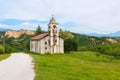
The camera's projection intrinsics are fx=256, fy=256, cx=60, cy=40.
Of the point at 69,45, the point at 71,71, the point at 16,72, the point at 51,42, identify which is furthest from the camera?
the point at 69,45

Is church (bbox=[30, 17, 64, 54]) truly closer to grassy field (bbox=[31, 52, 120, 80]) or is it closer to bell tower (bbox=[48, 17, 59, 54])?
bell tower (bbox=[48, 17, 59, 54])

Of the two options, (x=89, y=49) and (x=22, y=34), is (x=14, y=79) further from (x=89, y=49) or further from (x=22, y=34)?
(x=22, y=34)

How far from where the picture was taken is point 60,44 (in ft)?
264

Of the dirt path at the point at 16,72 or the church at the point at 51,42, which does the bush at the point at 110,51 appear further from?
the dirt path at the point at 16,72

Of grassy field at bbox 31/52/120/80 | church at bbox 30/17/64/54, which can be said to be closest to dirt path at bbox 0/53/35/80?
grassy field at bbox 31/52/120/80

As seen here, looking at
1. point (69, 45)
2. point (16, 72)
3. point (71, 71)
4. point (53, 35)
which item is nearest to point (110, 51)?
point (69, 45)

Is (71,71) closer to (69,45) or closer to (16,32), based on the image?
(69,45)

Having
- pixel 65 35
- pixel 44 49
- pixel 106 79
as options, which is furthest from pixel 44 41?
pixel 106 79

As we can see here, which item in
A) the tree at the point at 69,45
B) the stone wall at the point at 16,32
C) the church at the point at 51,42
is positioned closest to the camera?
the church at the point at 51,42

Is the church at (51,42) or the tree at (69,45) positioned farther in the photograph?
the tree at (69,45)

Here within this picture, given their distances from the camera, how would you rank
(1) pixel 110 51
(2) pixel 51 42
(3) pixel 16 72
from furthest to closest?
1. (1) pixel 110 51
2. (2) pixel 51 42
3. (3) pixel 16 72

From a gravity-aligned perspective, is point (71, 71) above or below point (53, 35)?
below

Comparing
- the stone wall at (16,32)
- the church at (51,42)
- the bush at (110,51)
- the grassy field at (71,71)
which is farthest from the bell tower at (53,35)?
the stone wall at (16,32)

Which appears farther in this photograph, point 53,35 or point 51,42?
point 53,35
